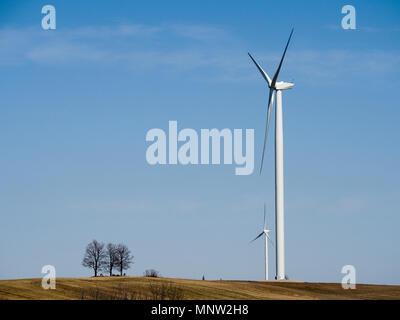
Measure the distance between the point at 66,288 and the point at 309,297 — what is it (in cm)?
2463

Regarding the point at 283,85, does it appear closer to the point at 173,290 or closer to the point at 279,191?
the point at 279,191

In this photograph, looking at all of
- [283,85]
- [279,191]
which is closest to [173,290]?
[279,191]

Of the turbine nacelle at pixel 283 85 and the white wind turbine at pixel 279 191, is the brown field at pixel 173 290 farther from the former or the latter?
the turbine nacelle at pixel 283 85

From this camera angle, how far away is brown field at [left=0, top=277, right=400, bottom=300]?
61.1 meters

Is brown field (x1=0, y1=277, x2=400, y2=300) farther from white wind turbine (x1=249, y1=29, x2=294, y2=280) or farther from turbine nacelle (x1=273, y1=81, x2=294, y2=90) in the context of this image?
turbine nacelle (x1=273, y1=81, x2=294, y2=90)

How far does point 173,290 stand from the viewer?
67625 millimetres

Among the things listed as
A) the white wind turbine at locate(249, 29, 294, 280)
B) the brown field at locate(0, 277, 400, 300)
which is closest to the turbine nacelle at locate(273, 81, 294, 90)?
the white wind turbine at locate(249, 29, 294, 280)

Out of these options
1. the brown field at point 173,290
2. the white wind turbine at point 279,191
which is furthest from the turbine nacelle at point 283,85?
the brown field at point 173,290

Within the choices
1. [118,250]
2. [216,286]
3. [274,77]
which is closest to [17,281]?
[216,286]

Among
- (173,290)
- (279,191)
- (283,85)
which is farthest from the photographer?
(283,85)

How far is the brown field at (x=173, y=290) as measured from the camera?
200 feet
